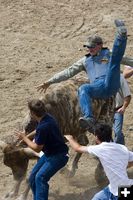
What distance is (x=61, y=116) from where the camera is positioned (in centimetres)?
999

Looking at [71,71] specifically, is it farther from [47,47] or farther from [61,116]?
[47,47]

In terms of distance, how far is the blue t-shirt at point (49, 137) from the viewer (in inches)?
326

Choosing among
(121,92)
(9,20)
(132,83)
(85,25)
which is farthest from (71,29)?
(121,92)

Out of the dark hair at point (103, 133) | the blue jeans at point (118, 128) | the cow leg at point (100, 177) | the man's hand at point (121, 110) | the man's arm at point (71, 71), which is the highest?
the man's arm at point (71, 71)

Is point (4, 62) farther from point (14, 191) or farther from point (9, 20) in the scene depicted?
point (14, 191)

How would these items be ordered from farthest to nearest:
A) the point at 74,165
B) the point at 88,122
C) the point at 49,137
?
the point at 74,165 → the point at 88,122 → the point at 49,137

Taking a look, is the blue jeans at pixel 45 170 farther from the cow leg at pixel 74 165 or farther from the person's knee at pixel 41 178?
the cow leg at pixel 74 165

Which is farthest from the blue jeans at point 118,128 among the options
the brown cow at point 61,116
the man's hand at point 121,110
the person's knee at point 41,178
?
the person's knee at point 41,178

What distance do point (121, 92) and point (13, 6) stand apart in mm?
7703

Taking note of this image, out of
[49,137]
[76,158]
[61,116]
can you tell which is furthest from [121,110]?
[49,137]

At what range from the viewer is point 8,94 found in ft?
42.2

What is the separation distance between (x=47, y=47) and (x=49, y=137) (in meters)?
6.93

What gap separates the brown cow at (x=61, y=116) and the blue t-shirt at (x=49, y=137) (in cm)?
82

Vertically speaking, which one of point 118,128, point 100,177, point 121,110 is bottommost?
point 100,177
